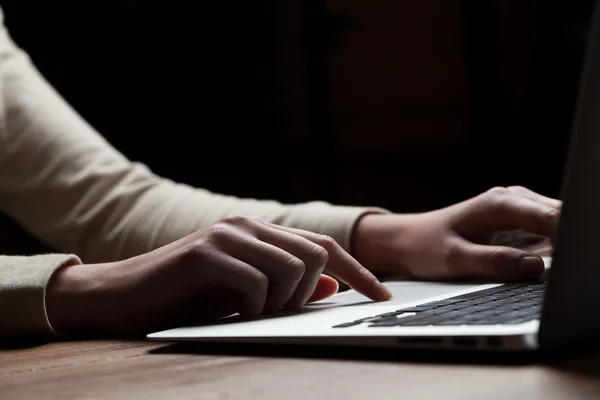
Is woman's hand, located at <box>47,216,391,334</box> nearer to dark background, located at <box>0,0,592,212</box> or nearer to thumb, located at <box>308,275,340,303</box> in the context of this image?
thumb, located at <box>308,275,340,303</box>

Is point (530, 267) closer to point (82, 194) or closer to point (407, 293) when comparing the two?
point (407, 293)

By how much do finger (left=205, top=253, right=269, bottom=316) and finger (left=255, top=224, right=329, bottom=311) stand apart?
0.03 m

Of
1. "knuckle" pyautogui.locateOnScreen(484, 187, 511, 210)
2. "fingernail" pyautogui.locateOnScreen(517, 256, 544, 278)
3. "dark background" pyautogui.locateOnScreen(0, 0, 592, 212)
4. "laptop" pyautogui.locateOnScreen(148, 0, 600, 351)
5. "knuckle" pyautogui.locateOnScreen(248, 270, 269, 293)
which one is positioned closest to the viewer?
"laptop" pyautogui.locateOnScreen(148, 0, 600, 351)

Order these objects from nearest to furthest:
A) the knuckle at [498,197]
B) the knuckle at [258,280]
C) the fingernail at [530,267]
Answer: the knuckle at [258,280]
the fingernail at [530,267]
the knuckle at [498,197]

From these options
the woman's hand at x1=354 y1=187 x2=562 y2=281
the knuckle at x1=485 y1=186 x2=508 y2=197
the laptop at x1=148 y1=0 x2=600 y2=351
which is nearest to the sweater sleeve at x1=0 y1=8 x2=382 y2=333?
the woman's hand at x1=354 y1=187 x2=562 y2=281

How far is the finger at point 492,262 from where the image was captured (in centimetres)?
71

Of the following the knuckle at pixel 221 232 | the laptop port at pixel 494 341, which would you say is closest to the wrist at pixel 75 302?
the knuckle at pixel 221 232

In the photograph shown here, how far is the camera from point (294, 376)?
1.39ft

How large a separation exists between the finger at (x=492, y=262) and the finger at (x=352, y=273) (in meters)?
0.14

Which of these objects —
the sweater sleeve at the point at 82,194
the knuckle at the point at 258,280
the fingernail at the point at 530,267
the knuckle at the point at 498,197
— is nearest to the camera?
the knuckle at the point at 258,280

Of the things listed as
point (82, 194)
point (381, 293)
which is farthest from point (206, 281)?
point (82, 194)

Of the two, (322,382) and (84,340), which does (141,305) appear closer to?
(84,340)

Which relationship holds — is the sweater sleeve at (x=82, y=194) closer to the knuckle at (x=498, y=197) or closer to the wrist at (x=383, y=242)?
the wrist at (x=383, y=242)

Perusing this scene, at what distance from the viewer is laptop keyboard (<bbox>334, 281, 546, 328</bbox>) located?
0.45 m
